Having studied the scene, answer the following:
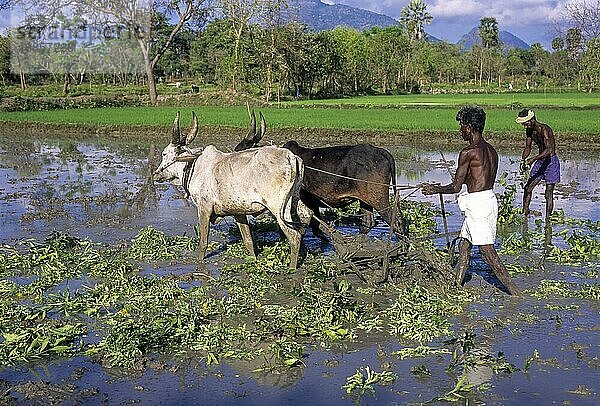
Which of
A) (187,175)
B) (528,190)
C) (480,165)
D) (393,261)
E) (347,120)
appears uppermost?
(480,165)

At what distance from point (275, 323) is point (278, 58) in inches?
1620

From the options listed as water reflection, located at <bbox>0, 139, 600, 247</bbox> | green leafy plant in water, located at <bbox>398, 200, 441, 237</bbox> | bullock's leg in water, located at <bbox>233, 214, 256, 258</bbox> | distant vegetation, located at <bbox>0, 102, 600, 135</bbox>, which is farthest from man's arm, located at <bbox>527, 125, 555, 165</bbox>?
distant vegetation, located at <bbox>0, 102, 600, 135</bbox>

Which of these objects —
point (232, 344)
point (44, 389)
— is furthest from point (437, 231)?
point (44, 389)

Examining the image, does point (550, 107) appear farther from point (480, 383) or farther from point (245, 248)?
point (480, 383)

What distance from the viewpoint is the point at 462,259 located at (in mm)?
6988

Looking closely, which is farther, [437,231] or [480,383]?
[437,231]

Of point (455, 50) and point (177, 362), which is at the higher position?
point (455, 50)

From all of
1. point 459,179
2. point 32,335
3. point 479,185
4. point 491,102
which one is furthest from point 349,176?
point 491,102

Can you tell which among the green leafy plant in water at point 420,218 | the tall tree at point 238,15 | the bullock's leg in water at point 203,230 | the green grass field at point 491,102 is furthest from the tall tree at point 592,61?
the bullock's leg in water at point 203,230

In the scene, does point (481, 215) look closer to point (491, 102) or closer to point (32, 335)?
point (32, 335)

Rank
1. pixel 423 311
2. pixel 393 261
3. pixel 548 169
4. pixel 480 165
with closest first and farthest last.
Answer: pixel 423 311, pixel 480 165, pixel 393 261, pixel 548 169

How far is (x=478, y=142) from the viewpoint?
6668 mm

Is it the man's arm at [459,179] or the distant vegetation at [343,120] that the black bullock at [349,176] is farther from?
the distant vegetation at [343,120]

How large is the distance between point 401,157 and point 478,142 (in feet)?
38.8
